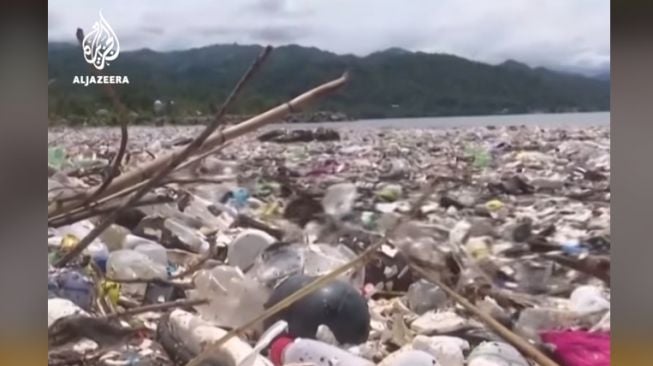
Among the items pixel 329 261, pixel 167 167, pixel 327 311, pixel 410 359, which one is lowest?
pixel 410 359

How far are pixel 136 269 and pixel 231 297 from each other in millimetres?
218

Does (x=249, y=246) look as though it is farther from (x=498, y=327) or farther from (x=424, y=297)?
(x=498, y=327)

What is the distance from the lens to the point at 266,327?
164 centimetres

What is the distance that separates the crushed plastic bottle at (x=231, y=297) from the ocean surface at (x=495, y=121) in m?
0.39

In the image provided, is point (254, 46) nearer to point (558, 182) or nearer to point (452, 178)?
point (452, 178)

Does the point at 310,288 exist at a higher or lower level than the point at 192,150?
lower

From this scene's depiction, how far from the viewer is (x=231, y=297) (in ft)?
5.41

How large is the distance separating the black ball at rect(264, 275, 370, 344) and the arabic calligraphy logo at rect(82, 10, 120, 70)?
0.63m

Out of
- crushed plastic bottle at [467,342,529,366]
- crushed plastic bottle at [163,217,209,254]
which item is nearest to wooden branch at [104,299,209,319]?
crushed plastic bottle at [163,217,209,254]

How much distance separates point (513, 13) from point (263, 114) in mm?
573

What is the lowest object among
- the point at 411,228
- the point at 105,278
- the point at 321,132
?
the point at 105,278

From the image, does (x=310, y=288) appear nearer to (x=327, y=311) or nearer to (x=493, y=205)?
(x=327, y=311)

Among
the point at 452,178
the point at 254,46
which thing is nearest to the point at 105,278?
the point at 254,46

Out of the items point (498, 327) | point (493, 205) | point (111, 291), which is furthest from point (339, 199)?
point (111, 291)
